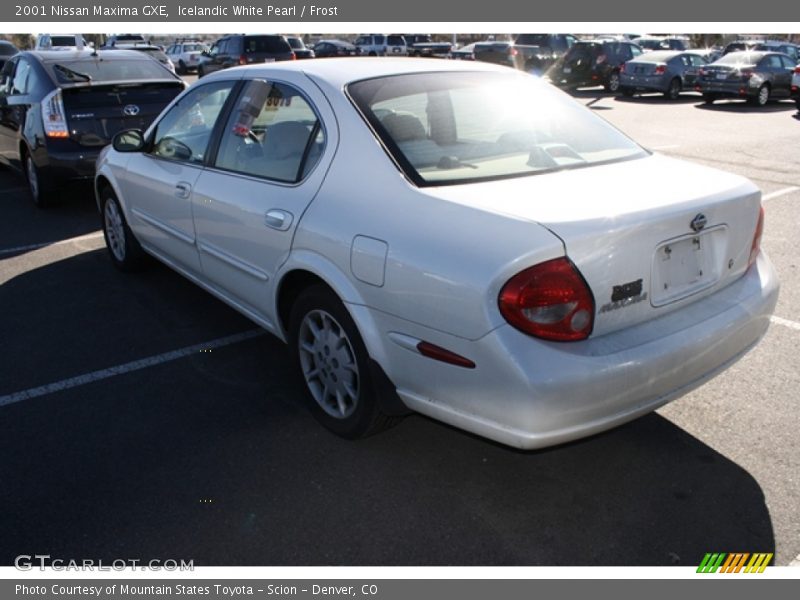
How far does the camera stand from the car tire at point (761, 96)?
19625mm

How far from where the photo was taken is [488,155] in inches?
133

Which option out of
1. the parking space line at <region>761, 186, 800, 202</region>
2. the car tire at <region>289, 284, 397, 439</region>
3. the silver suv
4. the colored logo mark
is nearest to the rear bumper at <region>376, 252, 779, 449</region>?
the car tire at <region>289, 284, 397, 439</region>

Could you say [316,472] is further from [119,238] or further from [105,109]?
[105,109]

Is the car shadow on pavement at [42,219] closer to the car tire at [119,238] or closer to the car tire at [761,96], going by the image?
the car tire at [119,238]

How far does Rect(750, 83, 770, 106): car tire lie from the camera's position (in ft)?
64.4

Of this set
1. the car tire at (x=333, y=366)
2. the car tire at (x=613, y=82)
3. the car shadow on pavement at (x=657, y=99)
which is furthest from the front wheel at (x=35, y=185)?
the car tire at (x=613, y=82)

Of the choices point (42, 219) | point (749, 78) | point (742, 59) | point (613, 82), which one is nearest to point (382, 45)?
point (613, 82)

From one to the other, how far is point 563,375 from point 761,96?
2029 centimetres

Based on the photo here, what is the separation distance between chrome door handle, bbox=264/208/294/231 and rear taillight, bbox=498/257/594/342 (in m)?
1.31

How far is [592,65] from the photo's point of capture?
23.7 meters

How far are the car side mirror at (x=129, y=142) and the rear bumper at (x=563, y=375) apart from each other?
113 inches

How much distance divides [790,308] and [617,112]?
46.8 feet

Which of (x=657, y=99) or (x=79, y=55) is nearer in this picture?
(x=79, y=55)

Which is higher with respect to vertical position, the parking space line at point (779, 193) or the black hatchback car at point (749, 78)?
the black hatchback car at point (749, 78)
